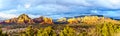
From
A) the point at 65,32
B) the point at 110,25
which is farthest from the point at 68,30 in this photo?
the point at 110,25

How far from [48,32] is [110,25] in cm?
2215

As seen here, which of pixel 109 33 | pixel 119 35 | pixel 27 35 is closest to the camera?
pixel 119 35

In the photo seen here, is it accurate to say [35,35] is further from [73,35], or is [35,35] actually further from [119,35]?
[119,35]

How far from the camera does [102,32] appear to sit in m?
94.2

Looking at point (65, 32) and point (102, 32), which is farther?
point (102, 32)

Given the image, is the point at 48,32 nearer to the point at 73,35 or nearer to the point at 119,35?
the point at 73,35

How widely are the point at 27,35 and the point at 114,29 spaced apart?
28.5 metres

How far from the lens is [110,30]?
301 feet

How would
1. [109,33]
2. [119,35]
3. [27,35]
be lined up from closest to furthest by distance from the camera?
[119,35], [27,35], [109,33]

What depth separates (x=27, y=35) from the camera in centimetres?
8362

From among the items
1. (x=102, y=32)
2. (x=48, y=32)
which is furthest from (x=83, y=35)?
(x=48, y=32)

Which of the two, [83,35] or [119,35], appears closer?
[119,35]

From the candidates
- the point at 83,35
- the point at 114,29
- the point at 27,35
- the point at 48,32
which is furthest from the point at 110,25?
the point at 27,35

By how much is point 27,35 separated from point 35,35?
4.05 m
